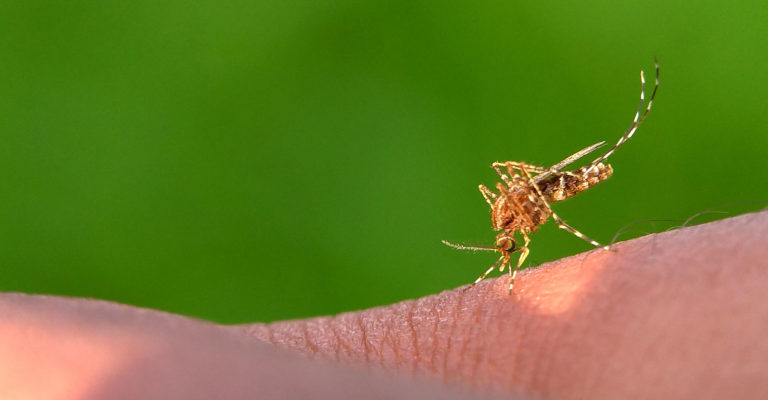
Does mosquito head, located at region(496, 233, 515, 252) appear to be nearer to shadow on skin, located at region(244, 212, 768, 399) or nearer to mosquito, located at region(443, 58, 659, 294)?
mosquito, located at region(443, 58, 659, 294)

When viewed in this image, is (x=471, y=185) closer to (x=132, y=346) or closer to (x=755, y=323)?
(x=755, y=323)

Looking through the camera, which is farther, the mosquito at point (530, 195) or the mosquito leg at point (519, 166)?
the mosquito leg at point (519, 166)

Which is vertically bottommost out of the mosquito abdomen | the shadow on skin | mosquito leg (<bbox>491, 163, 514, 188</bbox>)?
the shadow on skin

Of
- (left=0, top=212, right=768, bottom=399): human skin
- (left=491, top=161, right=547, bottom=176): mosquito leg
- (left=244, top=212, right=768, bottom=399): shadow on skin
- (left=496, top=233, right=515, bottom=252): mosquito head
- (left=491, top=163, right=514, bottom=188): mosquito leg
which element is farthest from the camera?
(left=491, top=163, right=514, bottom=188): mosquito leg

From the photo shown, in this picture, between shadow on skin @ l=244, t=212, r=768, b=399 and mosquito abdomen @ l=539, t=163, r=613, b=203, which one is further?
mosquito abdomen @ l=539, t=163, r=613, b=203

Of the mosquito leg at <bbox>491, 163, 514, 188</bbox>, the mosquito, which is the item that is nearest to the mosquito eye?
the mosquito

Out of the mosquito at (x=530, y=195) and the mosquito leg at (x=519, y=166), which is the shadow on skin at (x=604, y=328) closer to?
the mosquito at (x=530, y=195)

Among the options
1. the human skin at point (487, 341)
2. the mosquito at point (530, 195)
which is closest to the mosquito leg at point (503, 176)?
the mosquito at point (530, 195)

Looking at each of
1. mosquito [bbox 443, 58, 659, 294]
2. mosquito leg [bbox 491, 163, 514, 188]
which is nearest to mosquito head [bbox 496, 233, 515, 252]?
mosquito [bbox 443, 58, 659, 294]

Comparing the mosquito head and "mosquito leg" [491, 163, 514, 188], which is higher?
"mosquito leg" [491, 163, 514, 188]

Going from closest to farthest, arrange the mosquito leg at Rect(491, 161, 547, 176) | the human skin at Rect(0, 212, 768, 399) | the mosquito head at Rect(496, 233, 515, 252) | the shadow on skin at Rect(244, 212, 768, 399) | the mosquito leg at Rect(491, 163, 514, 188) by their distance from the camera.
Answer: the human skin at Rect(0, 212, 768, 399)
the shadow on skin at Rect(244, 212, 768, 399)
the mosquito head at Rect(496, 233, 515, 252)
the mosquito leg at Rect(491, 161, 547, 176)
the mosquito leg at Rect(491, 163, 514, 188)
